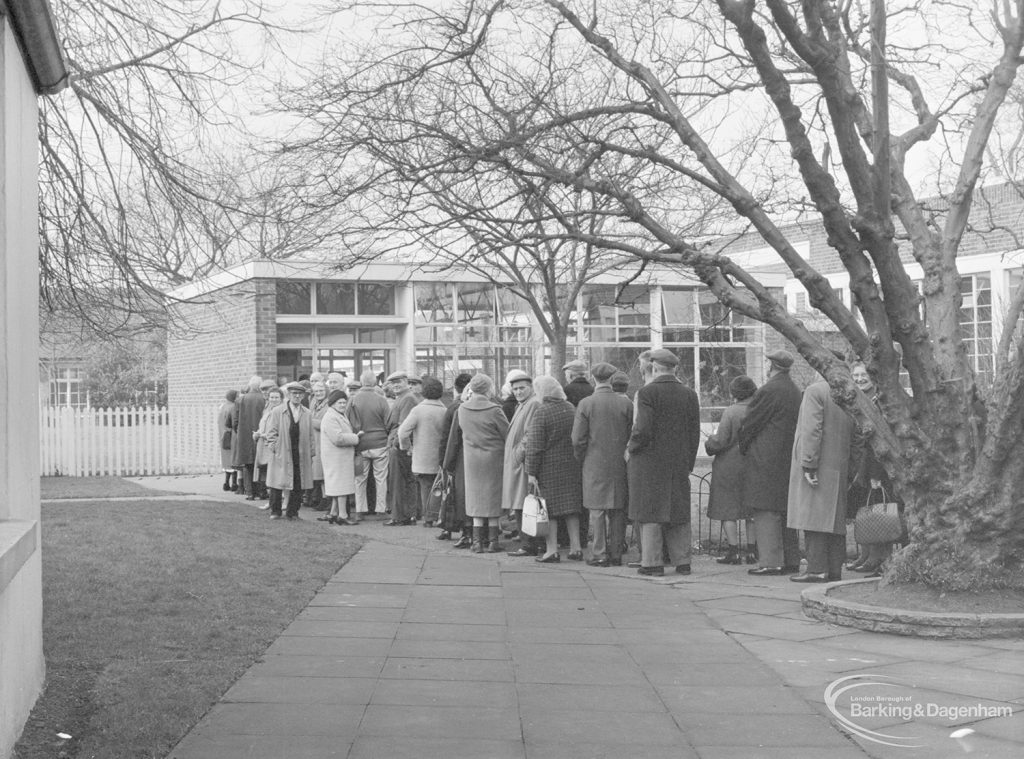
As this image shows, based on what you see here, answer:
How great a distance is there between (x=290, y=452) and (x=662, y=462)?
627 centimetres

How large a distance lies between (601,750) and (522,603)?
4.27 metres

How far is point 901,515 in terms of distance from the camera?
1072 centimetres

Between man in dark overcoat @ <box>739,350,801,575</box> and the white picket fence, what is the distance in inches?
644

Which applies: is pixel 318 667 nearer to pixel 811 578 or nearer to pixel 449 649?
pixel 449 649

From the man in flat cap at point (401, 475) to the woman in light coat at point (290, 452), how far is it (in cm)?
107

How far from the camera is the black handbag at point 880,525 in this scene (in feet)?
34.2

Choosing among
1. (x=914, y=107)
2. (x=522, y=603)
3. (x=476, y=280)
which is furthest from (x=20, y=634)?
(x=476, y=280)

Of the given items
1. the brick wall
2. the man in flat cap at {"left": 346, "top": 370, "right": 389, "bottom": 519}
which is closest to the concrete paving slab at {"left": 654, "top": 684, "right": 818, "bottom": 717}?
the man in flat cap at {"left": 346, "top": 370, "right": 389, "bottom": 519}

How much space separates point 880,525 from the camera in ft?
34.3

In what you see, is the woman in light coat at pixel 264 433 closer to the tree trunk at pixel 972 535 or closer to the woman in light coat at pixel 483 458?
the woman in light coat at pixel 483 458

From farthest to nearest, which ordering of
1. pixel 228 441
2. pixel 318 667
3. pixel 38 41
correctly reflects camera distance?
pixel 228 441 < pixel 318 667 < pixel 38 41

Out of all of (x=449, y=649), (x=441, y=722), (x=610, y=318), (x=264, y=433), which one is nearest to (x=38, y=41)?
(x=441, y=722)

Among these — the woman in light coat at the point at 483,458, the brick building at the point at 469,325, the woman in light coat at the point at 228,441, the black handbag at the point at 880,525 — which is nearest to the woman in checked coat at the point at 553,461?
the woman in light coat at the point at 483,458

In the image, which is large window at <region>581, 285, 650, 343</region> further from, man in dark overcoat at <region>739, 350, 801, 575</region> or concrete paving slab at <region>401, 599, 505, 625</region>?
concrete paving slab at <region>401, 599, 505, 625</region>
